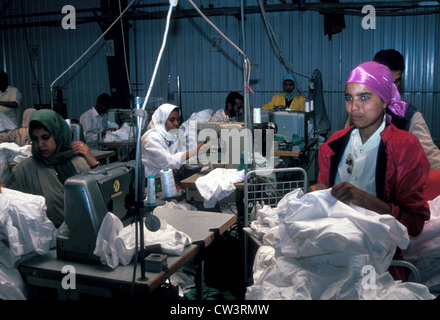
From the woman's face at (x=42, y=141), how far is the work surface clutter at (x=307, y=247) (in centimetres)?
66

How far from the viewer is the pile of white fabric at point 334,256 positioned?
51.4 inches

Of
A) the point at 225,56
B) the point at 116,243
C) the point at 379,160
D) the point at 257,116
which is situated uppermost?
the point at 225,56

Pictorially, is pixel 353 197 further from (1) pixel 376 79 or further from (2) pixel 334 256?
(1) pixel 376 79

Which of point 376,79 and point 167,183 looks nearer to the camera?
point 376,79

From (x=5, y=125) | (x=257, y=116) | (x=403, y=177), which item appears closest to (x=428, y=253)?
(x=403, y=177)

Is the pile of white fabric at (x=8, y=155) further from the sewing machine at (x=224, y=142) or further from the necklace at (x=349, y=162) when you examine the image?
the necklace at (x=349, y=162)

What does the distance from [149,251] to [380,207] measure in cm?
99

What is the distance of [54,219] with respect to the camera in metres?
2.37

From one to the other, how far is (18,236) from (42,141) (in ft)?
2.99

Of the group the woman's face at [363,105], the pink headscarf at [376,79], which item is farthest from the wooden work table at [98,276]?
the pink headscarf at [376,79]

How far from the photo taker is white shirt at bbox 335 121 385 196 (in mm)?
1752

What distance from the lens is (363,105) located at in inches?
68.1

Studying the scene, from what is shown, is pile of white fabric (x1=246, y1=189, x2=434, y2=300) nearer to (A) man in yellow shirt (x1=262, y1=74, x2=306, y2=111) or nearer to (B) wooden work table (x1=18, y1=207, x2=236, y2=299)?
(B) wooden work table (x1=18, y1=207, x2=236, y2=299)
